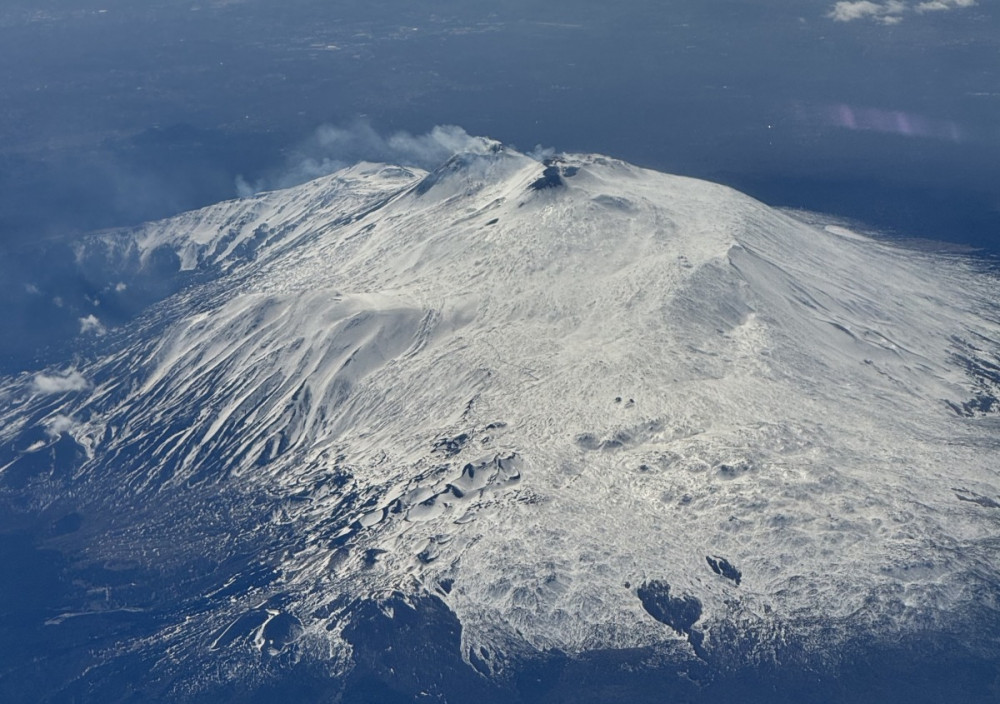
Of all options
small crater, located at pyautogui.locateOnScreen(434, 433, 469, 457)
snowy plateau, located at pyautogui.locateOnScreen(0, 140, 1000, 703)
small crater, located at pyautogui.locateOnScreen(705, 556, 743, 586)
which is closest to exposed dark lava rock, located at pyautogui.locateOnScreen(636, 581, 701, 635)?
snowy plateau, located at pyautogui.locateOnScreen(0, 140, 1000, 703)

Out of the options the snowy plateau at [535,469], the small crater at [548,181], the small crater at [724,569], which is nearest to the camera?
the snowy plateau at [535,469]

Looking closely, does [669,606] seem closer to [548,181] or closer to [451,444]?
[451,444]

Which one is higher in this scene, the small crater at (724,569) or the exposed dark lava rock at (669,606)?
the small crater at (724,569)

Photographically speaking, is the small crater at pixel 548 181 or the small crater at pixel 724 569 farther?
the small crater at pixel 548 181

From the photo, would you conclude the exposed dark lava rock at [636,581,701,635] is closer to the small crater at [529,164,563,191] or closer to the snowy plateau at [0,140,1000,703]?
the snowy plateau at [0,140,1000,703]

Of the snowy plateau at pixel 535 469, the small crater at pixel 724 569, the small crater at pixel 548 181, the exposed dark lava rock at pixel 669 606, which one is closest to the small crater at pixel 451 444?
A: the snowy plateau at pixel 535 469

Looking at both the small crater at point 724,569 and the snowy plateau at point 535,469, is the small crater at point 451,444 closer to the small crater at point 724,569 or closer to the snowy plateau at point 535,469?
the snowy plateau at point 535,469

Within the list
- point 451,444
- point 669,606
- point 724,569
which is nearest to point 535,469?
point 451,444

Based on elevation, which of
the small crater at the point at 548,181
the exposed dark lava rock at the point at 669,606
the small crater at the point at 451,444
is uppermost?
the small crater at the point at 548,181
